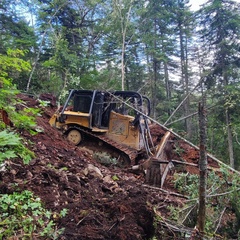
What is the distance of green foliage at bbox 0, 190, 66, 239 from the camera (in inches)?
114

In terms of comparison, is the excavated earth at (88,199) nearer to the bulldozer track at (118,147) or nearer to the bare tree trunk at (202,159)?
the bare tree trunk at (202,159)

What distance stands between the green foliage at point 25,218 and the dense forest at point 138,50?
370 inches

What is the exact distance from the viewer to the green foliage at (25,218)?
2.88m

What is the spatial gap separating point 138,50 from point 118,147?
59.5ft

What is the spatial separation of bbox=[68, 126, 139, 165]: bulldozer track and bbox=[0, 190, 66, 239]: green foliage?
4.79 metres

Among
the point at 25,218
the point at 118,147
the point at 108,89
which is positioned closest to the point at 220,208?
the point at 25,218

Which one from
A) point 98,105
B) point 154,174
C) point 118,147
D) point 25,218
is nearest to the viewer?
point 25,218

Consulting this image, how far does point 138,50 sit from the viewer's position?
24.7 m

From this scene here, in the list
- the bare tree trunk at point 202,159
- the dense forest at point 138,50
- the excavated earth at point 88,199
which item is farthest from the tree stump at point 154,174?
the dense forest at point 138,50

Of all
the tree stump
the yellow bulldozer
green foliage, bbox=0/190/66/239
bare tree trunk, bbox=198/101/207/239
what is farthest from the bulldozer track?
bare tree trunk, bbox=198/101/207/239

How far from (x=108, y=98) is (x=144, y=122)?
159cm

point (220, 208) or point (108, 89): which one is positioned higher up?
point (108, 89)

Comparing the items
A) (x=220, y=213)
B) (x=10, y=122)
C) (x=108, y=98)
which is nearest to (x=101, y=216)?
(x=220, y=213)

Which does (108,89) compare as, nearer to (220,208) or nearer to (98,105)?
(98,105)
